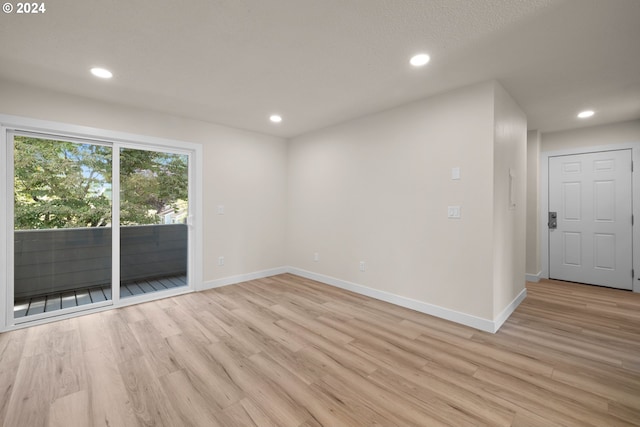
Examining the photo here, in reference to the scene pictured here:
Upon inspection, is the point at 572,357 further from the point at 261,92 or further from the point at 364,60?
the point at 261,92

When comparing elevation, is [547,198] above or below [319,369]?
above

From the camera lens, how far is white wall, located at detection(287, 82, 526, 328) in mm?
2732

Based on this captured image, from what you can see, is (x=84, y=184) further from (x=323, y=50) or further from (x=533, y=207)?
(x=533, y=207)

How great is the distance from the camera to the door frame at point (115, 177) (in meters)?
2.67

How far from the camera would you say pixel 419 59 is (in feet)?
7.55

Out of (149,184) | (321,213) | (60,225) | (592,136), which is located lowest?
(60,225)

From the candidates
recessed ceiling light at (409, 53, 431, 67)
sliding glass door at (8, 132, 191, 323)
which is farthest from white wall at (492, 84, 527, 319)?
sliding glass door at (8, 132, 191, 323)

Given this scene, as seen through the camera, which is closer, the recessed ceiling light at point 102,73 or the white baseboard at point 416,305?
the recessed ceiling light at point 102,73

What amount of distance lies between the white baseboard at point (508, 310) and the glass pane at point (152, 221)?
4027 mm

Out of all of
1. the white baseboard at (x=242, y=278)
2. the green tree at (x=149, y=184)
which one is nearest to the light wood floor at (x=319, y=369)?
the white baseboard at (x=242, y=278)

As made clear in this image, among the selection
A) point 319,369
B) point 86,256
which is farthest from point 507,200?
point 86,256

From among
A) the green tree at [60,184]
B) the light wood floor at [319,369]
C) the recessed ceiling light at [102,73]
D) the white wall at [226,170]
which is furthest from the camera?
the white wall at [226,170]

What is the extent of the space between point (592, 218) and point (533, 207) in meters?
0.78

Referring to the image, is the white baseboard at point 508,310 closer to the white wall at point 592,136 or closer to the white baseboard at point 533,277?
the white baseboard at point 533,277
